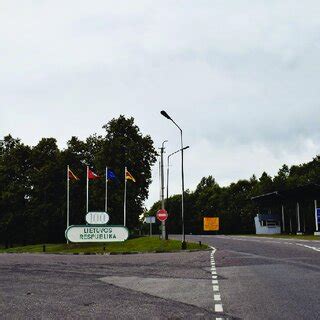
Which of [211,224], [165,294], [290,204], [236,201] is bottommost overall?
[165,294]

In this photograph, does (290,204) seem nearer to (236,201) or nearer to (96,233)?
(236,201)

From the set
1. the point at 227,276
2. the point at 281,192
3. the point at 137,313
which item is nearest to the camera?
the point at 137,313

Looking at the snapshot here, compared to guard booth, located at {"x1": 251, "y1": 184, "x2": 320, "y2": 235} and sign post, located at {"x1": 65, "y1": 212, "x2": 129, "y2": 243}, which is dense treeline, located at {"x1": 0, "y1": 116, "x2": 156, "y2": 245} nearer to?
guard booth, located at {"x1": 251, "y1": 184, "x2": 320, "y2": 235}

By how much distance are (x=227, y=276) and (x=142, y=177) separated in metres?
50.1

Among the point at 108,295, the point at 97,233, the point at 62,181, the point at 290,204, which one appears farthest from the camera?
the point at 290,204

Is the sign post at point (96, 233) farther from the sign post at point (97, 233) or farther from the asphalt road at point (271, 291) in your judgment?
the asphalt road at point (271, 291)

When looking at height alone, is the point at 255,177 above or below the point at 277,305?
above

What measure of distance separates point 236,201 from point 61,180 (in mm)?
53765

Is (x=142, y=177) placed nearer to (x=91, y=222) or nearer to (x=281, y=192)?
(x=281, y=192)

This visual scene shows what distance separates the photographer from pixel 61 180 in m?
71.2

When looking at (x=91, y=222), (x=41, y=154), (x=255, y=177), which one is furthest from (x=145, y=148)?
(x=255, y=177)

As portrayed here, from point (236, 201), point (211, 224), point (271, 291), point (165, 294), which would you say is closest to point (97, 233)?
point (165, 294)

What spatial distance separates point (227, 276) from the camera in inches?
555

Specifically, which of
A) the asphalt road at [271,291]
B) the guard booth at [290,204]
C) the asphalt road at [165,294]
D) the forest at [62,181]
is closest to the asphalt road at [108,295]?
the asphalt road at [165,294]
